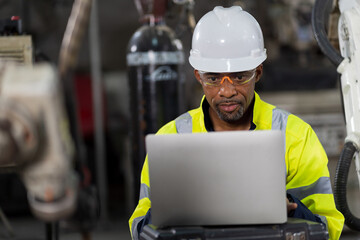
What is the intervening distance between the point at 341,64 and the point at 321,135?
3.38 metres

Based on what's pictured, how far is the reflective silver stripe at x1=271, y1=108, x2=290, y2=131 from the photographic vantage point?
109 inches

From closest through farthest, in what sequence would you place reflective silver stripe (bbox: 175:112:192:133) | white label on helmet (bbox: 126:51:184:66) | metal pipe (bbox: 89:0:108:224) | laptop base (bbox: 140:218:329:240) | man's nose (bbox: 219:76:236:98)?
laptop base (bbox: 140:218:329:240) → man's nose (bbox: 219:76:236:98) → reflective silver stripe (bbox: 175:112:192:133) → white label on helmet (bbox: 126:51:184:66) → metal pipe (bbox: 89:0:108:224)

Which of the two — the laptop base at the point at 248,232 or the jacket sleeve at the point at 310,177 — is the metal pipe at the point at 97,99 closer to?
the jacket sleeve at the point at 310,177

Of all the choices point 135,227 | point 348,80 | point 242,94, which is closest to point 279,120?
point 242,94

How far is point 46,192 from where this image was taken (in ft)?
4.35

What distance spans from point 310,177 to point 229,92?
19.4 inches

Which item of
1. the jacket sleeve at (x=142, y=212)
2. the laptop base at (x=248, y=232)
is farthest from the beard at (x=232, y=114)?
the laptop base at (x=248, y=232)

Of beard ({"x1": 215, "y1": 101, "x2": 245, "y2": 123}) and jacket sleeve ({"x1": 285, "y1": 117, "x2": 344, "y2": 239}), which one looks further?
beard ({"x1": 215, "y1": 101, "x2": 245, "y2": 123})

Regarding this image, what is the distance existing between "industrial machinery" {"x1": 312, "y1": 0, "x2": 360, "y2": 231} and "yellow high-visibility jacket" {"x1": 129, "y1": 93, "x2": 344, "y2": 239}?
0.31 metres

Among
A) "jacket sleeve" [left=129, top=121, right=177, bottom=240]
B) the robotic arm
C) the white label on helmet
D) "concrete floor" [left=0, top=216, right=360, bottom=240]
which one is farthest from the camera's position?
"concrete floor" [left=0, top=216, right=360, bottom=240]

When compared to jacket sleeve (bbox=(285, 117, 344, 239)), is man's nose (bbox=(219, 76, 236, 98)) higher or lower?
higher

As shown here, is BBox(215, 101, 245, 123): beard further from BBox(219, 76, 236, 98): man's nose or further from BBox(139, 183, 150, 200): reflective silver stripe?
BBox(139, 183, 150, 200): reflective silver stripe

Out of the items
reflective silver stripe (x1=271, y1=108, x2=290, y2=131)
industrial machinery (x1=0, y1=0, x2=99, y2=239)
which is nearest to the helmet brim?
reflective silver stripe (x1=271, y1=108, x2=290, y2=131)

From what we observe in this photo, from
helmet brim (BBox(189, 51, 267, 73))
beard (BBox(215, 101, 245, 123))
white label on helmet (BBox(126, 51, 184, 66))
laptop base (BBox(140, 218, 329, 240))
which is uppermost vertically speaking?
helmet brim (BBox(189, 51, 267, 73))
